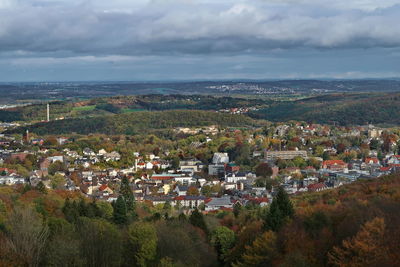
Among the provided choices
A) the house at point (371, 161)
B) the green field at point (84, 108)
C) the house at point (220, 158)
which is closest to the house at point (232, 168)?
the house at point (220, 158)

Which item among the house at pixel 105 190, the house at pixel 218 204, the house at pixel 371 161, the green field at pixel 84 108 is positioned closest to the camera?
the house at pixel 218 204

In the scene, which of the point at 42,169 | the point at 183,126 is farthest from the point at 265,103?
the point at 42,169

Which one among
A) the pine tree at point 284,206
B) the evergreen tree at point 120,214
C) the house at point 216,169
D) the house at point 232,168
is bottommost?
the house at point 216,169

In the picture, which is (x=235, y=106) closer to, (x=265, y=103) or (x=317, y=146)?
(x=265, y=103)

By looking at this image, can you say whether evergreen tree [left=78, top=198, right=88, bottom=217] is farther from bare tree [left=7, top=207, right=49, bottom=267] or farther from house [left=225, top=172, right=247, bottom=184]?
house [left=225, top=172, right=247, bottom=184]

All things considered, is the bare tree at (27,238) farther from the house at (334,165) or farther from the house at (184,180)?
the house at (334,165)

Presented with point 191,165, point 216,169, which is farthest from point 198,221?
point 191,165
